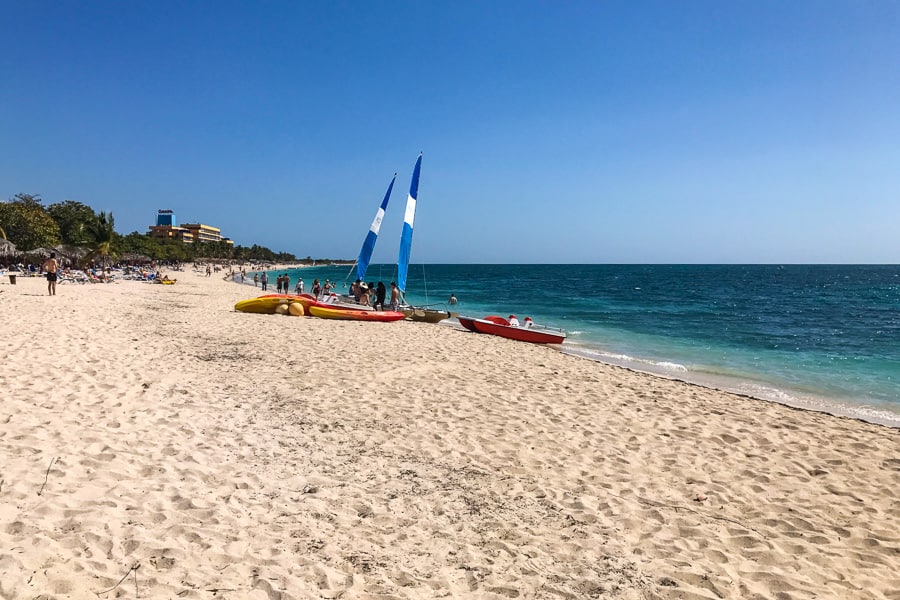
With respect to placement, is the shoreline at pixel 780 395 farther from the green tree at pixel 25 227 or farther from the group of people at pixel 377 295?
A: the green tree at pixel 25 227

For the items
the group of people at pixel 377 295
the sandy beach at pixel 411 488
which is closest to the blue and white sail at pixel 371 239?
the group of people at pixel 377 295

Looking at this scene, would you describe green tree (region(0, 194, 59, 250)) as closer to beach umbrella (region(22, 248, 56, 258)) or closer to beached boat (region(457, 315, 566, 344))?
beach umbrella (region(22, 248, 56, 258))

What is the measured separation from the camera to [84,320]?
12.9 m

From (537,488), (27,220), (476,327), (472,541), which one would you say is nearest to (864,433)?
(537,488)

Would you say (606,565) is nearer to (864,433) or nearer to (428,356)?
(864,433)

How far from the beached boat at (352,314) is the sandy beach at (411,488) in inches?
320

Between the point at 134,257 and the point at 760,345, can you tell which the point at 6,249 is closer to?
the point at 134,257

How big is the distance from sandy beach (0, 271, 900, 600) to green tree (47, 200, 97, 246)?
64133 millimetres

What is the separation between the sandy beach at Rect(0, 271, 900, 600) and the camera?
342 centimetres

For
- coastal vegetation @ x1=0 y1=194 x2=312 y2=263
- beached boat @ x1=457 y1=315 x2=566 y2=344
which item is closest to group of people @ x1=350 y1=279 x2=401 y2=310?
beached boat @ x1=457 y1=315 x2=566 y2=344

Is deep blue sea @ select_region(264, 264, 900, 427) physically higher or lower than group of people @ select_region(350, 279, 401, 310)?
lower

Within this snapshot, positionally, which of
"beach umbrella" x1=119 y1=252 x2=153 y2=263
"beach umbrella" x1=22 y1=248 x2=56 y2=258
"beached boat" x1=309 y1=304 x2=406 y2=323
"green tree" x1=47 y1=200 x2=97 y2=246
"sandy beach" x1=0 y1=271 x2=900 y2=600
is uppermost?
"green tree" x1=47 y1=200 x2=97 y2=246

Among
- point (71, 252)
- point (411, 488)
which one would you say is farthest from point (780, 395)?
point (71, 252)

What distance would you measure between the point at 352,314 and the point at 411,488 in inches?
521
